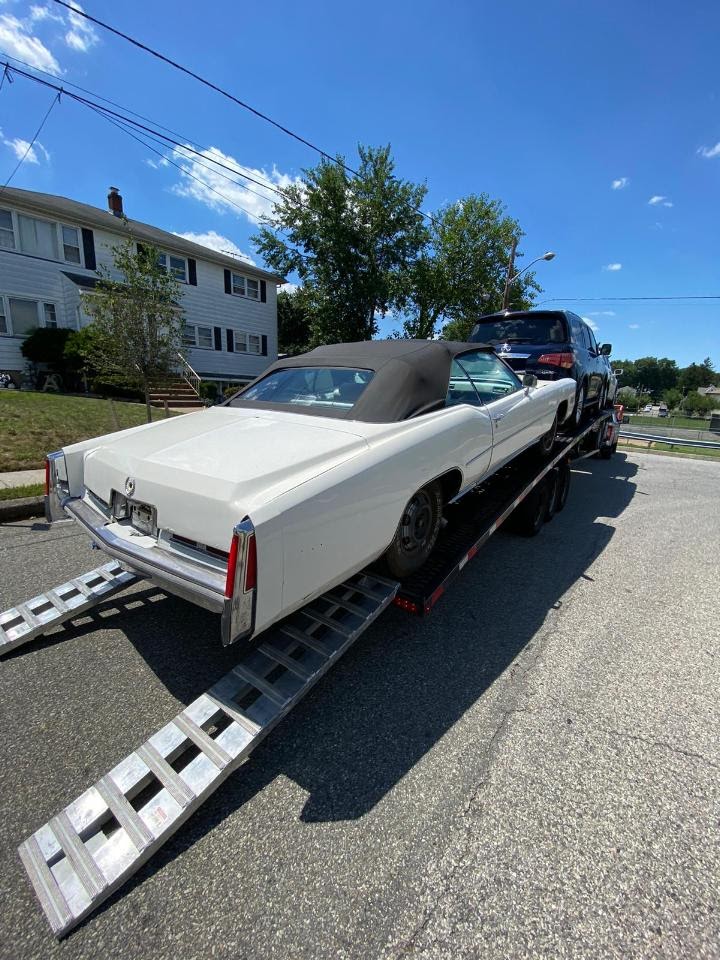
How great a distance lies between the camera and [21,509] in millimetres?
4684

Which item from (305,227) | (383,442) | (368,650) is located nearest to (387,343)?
(383,442)

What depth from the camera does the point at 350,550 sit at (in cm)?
210

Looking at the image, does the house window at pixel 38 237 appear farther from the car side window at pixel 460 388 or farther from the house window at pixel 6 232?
the car side window at pixel 460 388

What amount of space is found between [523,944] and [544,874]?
0.25 metres

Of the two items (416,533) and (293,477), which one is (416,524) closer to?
(416,533)

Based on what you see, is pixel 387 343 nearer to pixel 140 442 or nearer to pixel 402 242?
pixel 140 442

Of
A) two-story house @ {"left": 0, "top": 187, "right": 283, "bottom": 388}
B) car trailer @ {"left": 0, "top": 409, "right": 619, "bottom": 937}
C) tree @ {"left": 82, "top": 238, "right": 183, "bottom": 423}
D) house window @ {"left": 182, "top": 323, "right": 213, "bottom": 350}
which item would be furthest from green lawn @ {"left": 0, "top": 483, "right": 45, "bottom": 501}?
house window @ {"left": 182, "top": 323, "right": 213, "bottom": 350}

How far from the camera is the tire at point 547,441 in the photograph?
4934 millimetres

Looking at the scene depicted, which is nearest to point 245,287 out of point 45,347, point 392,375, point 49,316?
point 49,316

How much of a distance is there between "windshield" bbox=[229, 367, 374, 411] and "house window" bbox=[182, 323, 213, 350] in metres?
16.9

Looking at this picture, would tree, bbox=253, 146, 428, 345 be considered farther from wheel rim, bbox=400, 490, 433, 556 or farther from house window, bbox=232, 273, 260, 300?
wheel rim, bbox=400, 490, 433, 556

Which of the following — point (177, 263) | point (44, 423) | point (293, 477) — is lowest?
point (44, 423)

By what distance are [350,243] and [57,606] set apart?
2305cm

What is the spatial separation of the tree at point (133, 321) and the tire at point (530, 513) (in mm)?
6932
